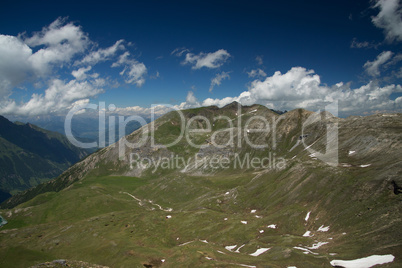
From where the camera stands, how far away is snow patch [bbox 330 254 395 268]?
53.8 m

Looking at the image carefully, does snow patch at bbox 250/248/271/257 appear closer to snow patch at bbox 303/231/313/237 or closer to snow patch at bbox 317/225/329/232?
snow patch at bbox 303/231/313/237

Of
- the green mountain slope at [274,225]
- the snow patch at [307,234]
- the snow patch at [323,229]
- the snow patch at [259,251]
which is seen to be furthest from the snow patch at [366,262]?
the snow patch at [307,234]

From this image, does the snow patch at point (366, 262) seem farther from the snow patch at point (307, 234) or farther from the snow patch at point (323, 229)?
the snow patch at point (307, 234)

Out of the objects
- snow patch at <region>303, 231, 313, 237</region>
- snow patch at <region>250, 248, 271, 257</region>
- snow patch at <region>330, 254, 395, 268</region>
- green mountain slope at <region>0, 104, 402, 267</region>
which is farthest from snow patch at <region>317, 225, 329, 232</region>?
snow patch at <region>330, 254, 395, 268</region>

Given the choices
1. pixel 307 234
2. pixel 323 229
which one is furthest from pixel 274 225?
pixel 323 229

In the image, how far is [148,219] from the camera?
141500mm

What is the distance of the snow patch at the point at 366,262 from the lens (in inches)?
2116

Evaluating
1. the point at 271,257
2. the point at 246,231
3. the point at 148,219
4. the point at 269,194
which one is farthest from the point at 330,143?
the point at 148,219

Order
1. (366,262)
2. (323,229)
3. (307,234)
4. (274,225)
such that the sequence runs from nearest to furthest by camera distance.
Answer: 1. (366,262)
2. (323,229)
3. (307,234)
4. (274,225)

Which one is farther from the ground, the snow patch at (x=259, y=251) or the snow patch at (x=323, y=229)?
the snow patch at (x=323, y=229)

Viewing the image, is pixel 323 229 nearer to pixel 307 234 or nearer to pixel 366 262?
pixel 307 234

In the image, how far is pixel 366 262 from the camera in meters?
55.7

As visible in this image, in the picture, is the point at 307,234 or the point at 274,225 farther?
the point at 274,225

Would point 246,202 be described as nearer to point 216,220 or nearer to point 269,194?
point 269,194
